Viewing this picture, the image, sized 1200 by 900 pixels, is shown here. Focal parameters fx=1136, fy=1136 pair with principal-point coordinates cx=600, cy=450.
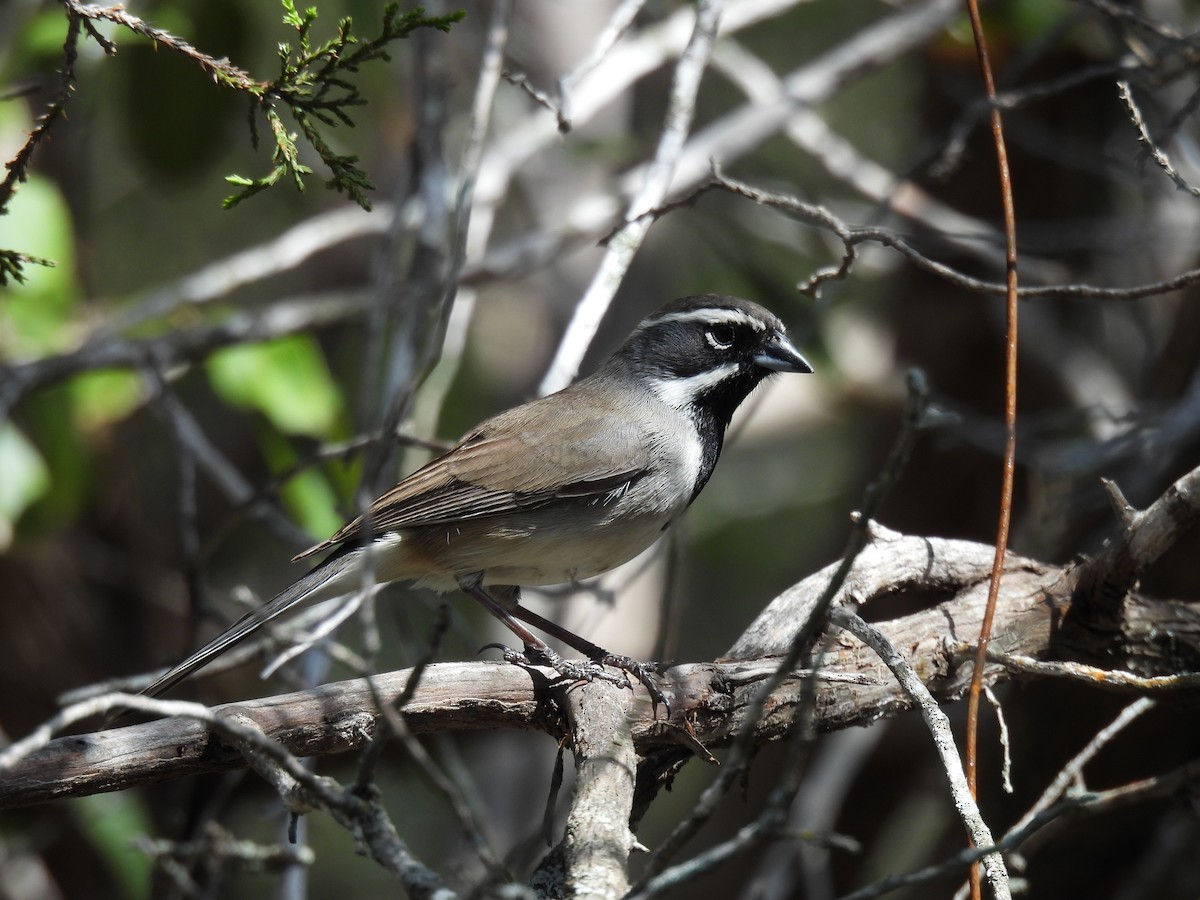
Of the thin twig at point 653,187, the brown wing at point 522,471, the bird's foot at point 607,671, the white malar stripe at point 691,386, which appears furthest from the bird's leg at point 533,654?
the white malar stripe at point 691,386

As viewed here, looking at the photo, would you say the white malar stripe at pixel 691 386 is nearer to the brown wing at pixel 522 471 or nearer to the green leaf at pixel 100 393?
the brown wing at pixel 522 471

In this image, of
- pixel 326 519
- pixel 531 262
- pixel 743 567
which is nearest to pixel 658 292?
pixel 531 262

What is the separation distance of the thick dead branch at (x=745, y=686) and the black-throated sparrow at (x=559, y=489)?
2.72ft

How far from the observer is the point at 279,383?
17.2ft

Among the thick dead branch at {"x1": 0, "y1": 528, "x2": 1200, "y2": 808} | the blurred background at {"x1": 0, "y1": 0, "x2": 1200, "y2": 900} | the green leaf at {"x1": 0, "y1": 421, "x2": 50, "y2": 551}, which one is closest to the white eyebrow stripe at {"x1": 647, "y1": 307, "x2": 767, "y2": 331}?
the blurred background at {"x1": 0, "y1": 0, "x2": 1200, "y2": 900}

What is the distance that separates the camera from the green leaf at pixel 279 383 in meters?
5.18

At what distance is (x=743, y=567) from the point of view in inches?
412

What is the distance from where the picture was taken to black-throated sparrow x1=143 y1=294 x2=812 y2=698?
4.52m

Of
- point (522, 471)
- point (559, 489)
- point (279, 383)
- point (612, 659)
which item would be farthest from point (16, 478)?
point (612, 659)

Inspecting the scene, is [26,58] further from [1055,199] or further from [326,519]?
[1055,199]

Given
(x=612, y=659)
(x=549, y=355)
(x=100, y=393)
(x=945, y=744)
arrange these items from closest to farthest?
(x=945, y=744) < (x=612, y=659) < (x=100, y=393) < (x=549, y=355)

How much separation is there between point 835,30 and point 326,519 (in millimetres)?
8113

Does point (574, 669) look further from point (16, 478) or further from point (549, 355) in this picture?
point (549, 355)

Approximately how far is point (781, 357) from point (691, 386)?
42 cm
